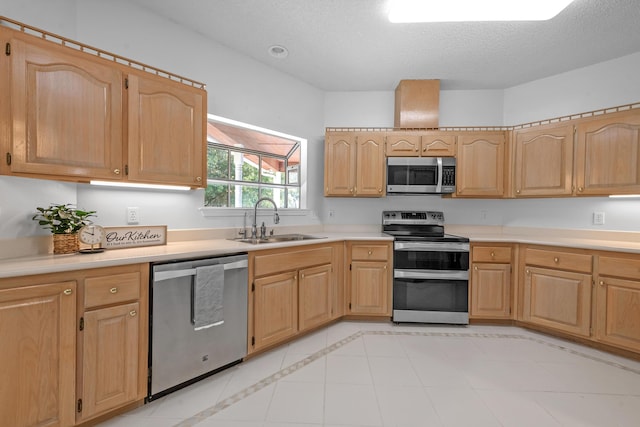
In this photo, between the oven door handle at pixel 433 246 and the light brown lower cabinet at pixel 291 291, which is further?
the oven door handle at pixel 433 246

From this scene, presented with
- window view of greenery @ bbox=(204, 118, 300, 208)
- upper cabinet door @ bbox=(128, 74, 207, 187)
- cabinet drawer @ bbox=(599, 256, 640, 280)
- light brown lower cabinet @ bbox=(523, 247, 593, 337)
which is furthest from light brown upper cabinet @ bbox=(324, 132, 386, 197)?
cabinet drawer @ bbox=(599, 256, 640, 280)

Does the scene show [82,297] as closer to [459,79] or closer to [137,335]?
[137,335]

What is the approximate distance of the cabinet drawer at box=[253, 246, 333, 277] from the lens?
7.11 ft

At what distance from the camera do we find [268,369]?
2.05m

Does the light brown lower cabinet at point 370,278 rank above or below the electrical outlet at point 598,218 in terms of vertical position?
below

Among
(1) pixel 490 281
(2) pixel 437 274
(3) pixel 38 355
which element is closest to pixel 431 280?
(2) pixel 437 274

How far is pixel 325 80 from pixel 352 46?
28.7 inches

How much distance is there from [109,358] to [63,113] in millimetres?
1314

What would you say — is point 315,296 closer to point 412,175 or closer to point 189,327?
point 189,327

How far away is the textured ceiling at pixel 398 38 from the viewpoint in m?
2.12

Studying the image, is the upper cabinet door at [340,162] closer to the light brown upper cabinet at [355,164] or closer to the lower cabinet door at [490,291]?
the light brown upper cabinet at [355,164]

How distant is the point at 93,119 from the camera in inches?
63.1

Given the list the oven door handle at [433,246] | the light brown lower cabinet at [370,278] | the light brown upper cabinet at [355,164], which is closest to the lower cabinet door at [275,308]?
the light brown lower cabinet at [370,278]

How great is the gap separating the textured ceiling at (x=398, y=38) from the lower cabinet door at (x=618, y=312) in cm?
208
